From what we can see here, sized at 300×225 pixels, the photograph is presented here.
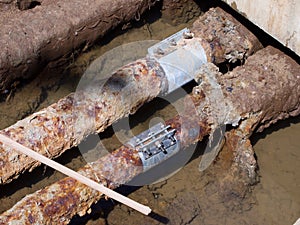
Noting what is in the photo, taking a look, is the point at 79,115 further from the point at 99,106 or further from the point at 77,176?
the point at 77,176

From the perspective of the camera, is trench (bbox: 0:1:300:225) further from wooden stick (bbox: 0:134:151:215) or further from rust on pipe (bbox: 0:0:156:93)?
wooden stick (bbox: 0:134:151:215)

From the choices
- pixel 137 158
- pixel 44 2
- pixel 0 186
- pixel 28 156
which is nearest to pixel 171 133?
pixel 137 158

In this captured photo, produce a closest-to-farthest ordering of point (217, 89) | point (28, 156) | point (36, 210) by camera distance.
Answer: point (36, 210)
point (28, 156)
point (217, 89)

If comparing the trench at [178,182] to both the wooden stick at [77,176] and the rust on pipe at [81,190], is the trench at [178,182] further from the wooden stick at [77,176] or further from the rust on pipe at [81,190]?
the wooden stick at [77,176]

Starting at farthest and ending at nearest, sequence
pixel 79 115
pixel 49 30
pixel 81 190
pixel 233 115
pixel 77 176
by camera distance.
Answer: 1. pixel 49 30
2. pixel 233 115
3. pixel 79 115
4. pixel 81 190
5. pixel 77 176

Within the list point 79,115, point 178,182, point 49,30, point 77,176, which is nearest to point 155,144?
point 178,182

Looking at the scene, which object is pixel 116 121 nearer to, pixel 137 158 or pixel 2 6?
pixel 137 158

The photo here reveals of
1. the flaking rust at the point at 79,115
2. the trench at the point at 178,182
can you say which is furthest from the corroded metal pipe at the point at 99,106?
the trench at the point at 178,182
